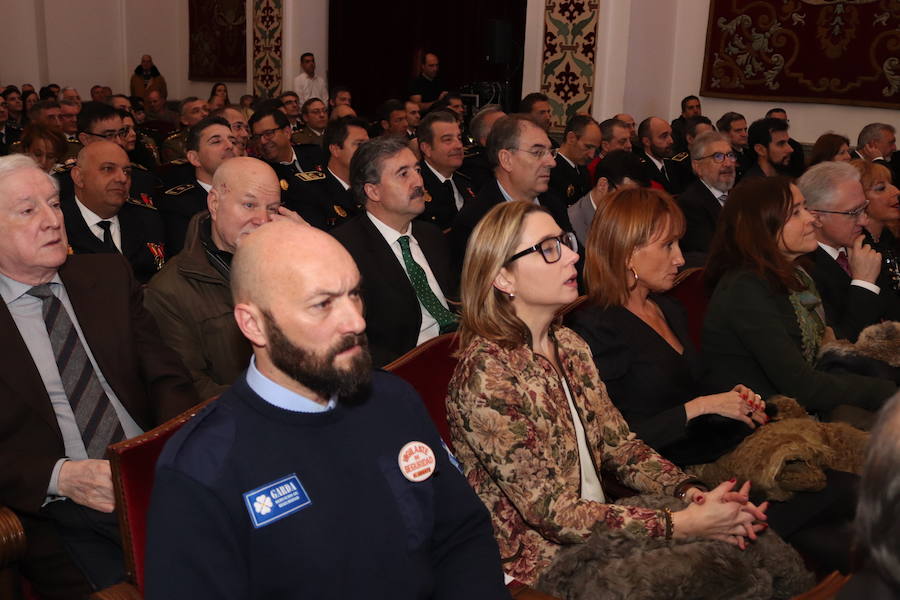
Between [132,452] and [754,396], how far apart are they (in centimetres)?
155

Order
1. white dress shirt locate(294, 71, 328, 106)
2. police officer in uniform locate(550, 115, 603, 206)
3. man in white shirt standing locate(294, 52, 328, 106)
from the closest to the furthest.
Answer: police officer in uniform locate(550, 115, 603, 206), man in white shirt standing locate(294, 52, 328, 106), white dress shirt locate(294, 71, 328, 106)

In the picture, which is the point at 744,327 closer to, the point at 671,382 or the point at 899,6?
the point at 671,382

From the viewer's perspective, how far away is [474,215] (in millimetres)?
4070

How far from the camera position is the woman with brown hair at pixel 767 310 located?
2609 mm

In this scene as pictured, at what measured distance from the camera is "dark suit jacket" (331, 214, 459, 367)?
307 cm

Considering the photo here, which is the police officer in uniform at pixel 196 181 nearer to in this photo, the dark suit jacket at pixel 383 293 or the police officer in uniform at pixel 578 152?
the dark suit jacket at pixel 383 293

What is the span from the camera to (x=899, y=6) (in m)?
7.96

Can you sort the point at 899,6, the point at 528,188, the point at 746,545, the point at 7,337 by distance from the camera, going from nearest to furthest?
the point at 746,545, the point at 7,337, the point at 528,188, the point at 899,6

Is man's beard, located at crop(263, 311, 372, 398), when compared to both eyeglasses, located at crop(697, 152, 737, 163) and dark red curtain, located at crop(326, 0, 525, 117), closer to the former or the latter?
eyeglasses, located at crop(697, 152, 737, 163)

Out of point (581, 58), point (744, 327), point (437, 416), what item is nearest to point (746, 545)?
point (437, 416)

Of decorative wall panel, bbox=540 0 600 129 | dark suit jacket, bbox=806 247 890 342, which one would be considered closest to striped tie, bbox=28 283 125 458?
dark suit jacket, bbox=806 247 890 342

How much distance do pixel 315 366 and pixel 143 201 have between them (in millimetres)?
3184

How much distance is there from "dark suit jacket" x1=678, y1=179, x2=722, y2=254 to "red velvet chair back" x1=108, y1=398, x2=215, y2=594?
11.6 feet

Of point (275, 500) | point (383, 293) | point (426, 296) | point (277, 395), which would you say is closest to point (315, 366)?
point (277, 395)
